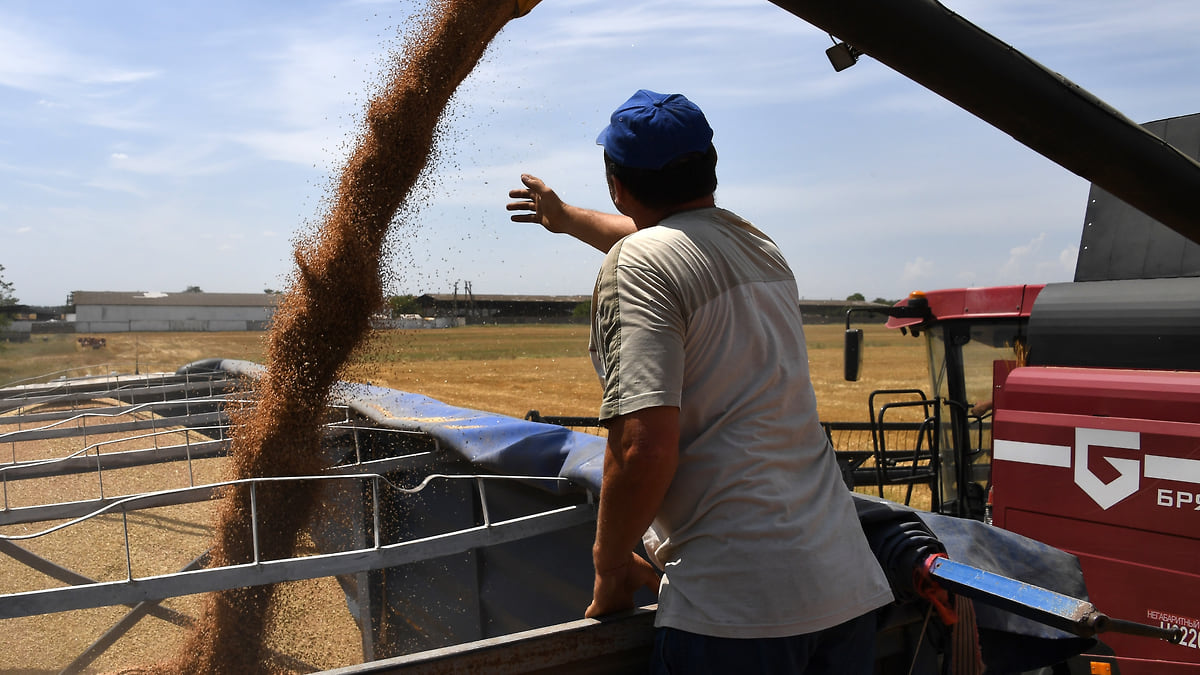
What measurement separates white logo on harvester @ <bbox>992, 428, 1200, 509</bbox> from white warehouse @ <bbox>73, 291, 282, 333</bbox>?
59.7 m

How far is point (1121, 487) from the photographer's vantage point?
2.78 meters

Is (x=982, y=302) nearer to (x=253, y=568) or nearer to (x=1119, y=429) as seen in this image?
(x=1119, y=429)

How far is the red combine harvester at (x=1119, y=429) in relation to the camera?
105 inches

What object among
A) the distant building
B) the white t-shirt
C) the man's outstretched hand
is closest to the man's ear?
the white t-shirt

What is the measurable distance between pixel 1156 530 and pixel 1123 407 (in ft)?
1.33

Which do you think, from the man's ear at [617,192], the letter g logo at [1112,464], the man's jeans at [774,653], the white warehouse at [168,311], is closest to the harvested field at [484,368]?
the man's ear at [617,192]

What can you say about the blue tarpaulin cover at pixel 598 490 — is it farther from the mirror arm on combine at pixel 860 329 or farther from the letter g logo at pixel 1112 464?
the mirror arm on combine at pixel 860 329

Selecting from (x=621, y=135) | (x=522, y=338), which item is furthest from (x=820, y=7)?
(x=522, y=338)

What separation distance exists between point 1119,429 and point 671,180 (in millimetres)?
2120

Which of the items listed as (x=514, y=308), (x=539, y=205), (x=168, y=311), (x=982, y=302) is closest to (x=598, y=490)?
(x=539, y=205)

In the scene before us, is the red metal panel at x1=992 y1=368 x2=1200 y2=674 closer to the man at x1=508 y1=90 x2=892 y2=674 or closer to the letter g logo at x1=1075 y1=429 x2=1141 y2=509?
the letter g logo at x1=1075 y1=429 x2=1141 y2=509

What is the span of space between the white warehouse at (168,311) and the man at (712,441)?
6044 cm

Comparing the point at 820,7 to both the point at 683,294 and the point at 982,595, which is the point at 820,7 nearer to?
the point at 683,294

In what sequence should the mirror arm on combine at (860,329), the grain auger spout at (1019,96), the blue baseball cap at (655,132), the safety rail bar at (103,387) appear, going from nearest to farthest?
the blue baseball cap at (655,132), the grain auger spout at (1019,96), the mirror arm on combine at (860,329), the safety rail bar at (103,387)
